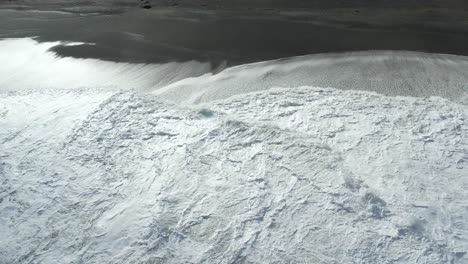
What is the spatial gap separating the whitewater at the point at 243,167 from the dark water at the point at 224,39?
1.43 ft

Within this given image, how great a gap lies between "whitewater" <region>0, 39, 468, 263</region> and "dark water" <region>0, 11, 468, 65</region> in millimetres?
436

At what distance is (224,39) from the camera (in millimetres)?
4383

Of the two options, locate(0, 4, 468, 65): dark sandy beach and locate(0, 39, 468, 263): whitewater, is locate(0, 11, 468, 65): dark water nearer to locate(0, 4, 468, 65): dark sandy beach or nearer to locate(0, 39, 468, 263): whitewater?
A: locate(0, 4, 468, 65): dark sandy beach

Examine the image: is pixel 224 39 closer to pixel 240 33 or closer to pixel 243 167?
pixel 240 33

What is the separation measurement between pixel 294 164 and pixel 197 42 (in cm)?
226

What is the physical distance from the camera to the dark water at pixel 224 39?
13.4 ft

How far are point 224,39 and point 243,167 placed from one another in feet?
7.11

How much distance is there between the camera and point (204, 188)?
247 centimetres

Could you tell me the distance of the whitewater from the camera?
2182 millimetres

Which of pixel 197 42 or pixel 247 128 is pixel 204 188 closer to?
pixel 247 128

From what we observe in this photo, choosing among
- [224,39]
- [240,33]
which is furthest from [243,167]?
[240,33]

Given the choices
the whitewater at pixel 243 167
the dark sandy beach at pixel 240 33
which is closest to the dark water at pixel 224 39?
the dark sandy beach at pixel 240 33

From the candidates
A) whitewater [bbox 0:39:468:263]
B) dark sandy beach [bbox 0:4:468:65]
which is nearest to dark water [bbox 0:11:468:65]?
dark sandy beach [bbox 0:4:468:65]

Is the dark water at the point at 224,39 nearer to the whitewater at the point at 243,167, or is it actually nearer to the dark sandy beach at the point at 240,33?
the dark sandy beach at the point at 240,33
